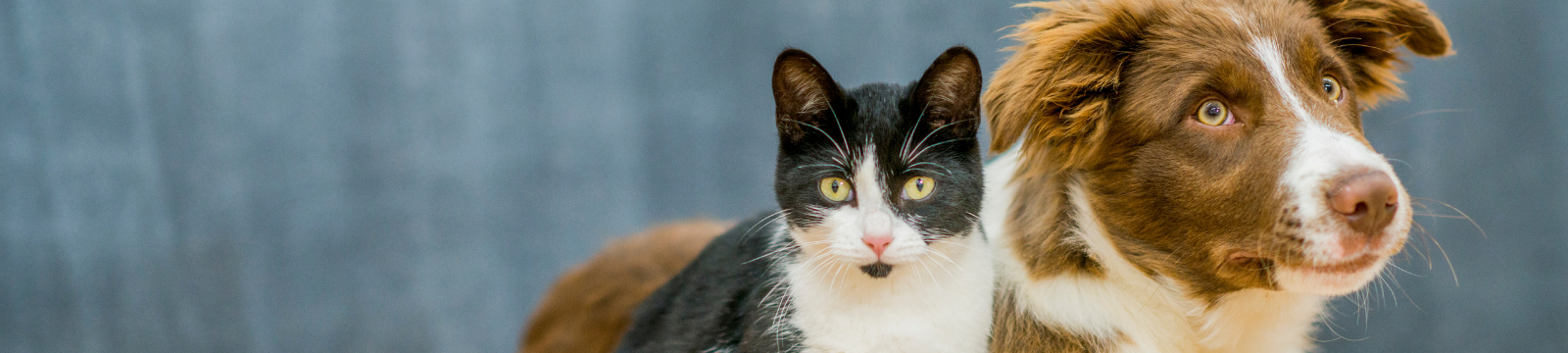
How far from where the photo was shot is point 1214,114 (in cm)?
155

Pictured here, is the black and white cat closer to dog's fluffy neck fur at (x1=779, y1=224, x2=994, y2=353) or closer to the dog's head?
dog's fluffy neck fur at (x1=779, y1=224, x2=994, y2=353)

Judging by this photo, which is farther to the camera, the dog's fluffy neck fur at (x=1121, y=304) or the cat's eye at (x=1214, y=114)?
the dog's fluffy neck fur at (x=1121, y=304)

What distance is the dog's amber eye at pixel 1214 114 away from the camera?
1.54 meters

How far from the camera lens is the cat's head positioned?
145 cm

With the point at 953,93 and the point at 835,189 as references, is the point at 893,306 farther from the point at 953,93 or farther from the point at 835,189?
the point at 953,93

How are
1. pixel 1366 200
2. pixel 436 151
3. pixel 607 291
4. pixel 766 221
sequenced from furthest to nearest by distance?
pixel 436 151 < pixel 607 291 < pixel 766 221 < pixel 1366 200

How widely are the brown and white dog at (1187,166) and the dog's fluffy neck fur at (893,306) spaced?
17 centimetres

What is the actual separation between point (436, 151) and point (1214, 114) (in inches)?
110

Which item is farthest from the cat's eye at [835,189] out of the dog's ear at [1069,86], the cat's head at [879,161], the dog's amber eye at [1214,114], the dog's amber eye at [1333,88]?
the dog's amber eye at [1333,88]

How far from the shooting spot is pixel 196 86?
3.30 m

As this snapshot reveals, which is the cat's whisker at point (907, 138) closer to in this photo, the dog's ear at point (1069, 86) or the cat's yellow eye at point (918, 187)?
the cat's yellow eye at point (918, 187)

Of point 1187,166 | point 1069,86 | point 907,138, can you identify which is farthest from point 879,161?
point 1187,166

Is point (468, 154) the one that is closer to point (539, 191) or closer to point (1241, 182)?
point (539, 191)

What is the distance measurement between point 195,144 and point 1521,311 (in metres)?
5.01
